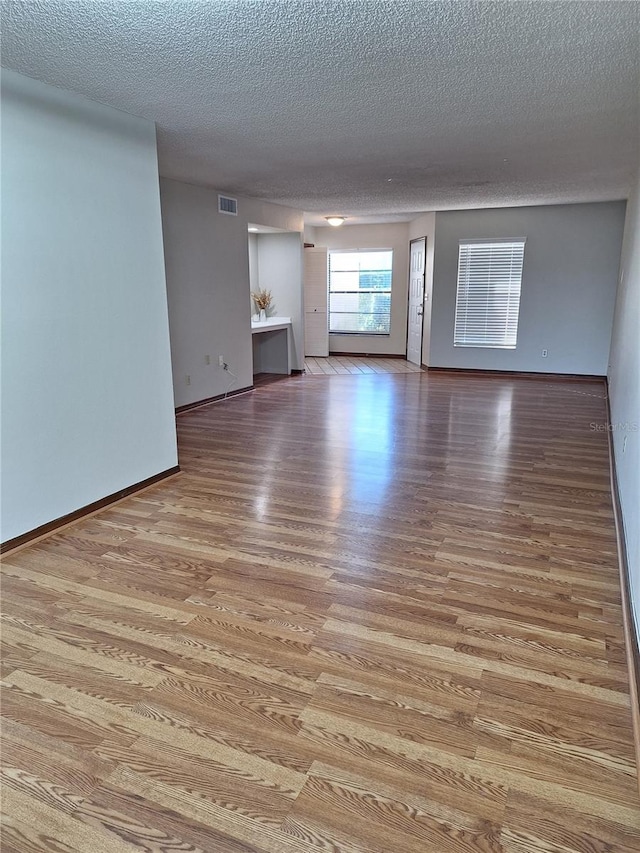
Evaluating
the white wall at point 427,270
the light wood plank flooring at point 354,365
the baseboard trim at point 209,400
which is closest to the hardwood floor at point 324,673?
the baseboard trim at point 209,400

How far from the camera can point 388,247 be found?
397 inches

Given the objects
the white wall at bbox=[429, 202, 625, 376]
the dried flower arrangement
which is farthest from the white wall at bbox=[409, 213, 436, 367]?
the dried flower arrangement

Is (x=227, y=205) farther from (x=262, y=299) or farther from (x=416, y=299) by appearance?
(x=416, y=299)

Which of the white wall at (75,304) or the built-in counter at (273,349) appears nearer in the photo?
the white wall at (75,304)

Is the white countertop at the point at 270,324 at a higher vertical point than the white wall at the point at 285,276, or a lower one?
lower

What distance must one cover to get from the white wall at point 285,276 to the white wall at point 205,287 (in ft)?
3.49

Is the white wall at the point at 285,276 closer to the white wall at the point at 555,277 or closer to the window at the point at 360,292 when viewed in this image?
the white wall at the point at 555,277

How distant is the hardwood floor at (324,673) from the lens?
145cm

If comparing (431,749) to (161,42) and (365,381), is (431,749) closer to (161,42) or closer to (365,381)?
(161,42)

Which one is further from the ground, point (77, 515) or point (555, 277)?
point (555, 277)

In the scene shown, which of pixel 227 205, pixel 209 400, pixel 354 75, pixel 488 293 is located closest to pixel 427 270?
pixel 488 293

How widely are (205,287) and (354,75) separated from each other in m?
3.77

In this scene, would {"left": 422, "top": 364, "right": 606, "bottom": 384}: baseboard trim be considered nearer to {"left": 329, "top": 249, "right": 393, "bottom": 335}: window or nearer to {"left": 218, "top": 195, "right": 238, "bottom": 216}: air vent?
{"left": 329, "top": 249, "right": 393, "bottom": 335}: window

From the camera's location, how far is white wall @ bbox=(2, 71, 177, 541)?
2.78m
